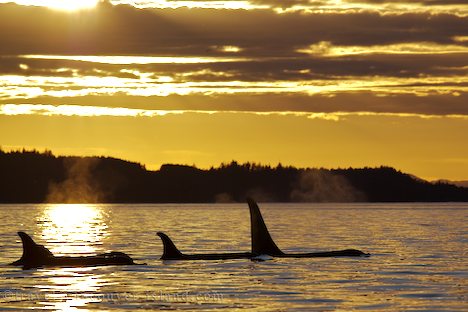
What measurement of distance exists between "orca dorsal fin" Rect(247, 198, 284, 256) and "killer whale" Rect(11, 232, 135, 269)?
7210 millimetres

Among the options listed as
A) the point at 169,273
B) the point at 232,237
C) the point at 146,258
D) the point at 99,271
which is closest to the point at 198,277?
the point at 169,273

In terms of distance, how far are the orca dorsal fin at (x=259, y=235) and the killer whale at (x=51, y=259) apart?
7.21 meters

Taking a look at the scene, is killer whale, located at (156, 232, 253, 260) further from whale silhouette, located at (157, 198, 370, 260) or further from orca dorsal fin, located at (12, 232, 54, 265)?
orca dorsal fin, located at (12, 232, 54, 265)

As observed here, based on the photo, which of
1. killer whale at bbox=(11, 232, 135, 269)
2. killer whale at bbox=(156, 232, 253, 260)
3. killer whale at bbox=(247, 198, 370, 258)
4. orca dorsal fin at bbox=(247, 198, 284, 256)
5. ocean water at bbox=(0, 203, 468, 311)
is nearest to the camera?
ocean water at bbox=(0, 203, 468, 311)

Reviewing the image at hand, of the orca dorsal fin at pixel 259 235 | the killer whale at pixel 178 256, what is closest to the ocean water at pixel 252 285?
the killer whale at pixel 178 256

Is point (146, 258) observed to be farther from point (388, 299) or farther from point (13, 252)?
point (388, 299)

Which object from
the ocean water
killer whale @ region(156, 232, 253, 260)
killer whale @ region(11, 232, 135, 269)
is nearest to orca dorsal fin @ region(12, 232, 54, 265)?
killer whale @ region(11, 232, 135, 269)

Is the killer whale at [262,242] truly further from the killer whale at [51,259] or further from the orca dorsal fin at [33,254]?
the orca dorsal fin at [33,254]

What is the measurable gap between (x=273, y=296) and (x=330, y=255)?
20700 mm

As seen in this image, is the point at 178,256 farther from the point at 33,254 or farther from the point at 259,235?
the point at 33,254

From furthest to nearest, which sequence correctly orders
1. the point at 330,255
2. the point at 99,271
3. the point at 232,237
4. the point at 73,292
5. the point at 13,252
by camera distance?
the point at 232,237
the point at 13,252
the point at 330,255
the point at 99,271
the point at 73,292

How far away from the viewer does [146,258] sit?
69062 millimetres

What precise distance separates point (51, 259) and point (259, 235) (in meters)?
11.9

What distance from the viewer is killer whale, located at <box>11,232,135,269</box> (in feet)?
193
